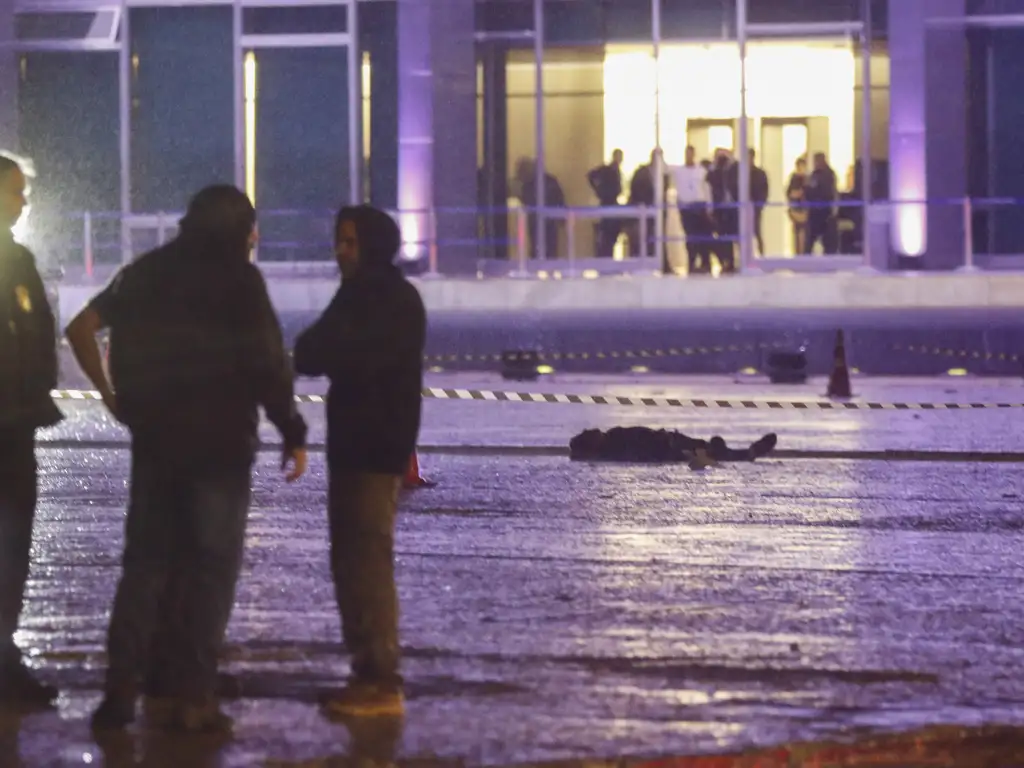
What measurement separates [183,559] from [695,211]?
2375 cm

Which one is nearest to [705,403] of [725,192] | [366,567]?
[725,192]

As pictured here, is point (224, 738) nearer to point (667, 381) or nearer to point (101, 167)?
point (667, 381)

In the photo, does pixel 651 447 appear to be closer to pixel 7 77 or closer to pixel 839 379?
pixel 839 379

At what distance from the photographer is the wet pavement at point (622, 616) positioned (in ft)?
22.6

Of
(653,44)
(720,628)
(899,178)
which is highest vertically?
Answer: (653,44)

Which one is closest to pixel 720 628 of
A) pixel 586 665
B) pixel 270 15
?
pixel 586 665

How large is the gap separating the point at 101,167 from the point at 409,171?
16.9ft

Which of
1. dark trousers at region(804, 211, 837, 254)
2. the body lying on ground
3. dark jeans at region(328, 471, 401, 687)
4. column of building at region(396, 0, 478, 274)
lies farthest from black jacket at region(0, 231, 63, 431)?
dark trousers at region(804, 211, 837, 254)

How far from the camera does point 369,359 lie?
7.34 m

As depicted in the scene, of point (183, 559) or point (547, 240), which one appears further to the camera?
point (547, 240)

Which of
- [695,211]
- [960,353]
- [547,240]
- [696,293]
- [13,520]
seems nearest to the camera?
[13,520]

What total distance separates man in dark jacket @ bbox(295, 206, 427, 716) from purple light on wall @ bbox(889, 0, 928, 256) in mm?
23333

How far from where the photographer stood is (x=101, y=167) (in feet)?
107

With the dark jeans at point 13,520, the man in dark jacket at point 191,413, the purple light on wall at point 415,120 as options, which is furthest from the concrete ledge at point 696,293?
the man in dark jacket at point 191,413
